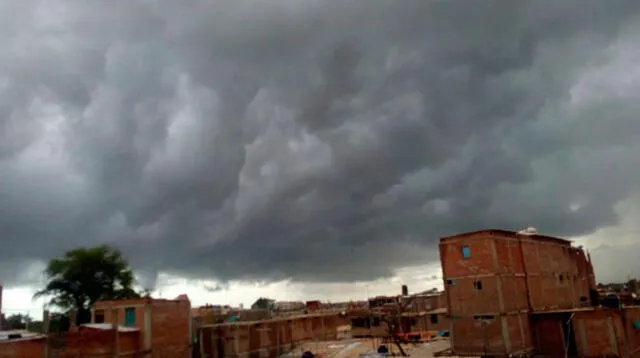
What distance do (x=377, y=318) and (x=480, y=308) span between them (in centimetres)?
→ 2619

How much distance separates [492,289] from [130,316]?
107 ft

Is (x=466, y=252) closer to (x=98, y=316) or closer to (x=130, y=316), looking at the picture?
(x=130, y=316)

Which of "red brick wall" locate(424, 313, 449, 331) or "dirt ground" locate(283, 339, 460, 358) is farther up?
"red brick wall" locate(424, 313, 449, 331)

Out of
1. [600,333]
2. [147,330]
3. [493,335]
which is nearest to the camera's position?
[600,333]

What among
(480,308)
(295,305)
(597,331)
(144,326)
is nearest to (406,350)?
(480,308)

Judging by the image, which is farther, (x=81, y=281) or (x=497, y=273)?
(x=81, y=281)

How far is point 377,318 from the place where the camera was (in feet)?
237

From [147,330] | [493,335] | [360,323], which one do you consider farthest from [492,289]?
[360,323]

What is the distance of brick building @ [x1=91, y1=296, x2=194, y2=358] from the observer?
156ft

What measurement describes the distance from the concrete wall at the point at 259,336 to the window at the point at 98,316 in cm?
987

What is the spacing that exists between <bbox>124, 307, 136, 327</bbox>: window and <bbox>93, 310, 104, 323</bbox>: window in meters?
4.45

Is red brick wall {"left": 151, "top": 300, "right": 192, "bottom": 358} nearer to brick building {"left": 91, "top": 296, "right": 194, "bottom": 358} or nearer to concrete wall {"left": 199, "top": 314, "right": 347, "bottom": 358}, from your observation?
brick building {"left": 91, "top": 296, "right": 194, "bottom": 358}

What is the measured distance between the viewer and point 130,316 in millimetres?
48688

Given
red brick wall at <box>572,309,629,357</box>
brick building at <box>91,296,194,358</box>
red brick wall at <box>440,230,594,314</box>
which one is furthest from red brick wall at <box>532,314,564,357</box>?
brick building at <box>91,296,194,358</box>
